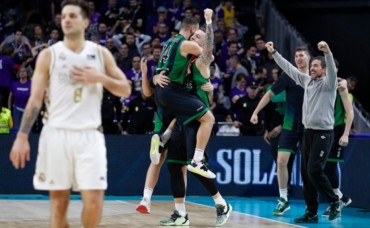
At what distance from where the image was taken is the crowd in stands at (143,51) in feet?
59.2

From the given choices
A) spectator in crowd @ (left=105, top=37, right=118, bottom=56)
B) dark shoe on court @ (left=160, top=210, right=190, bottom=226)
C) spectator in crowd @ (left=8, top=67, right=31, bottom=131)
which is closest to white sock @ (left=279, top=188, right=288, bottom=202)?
dark shoe on court @ (left=160, top=210, right=190, bottom=226)

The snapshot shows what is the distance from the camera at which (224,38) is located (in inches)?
856

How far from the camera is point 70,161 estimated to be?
7957mm

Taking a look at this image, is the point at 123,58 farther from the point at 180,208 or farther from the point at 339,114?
the point at 180,208

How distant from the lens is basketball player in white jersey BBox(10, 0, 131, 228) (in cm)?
790

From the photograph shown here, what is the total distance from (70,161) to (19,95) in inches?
408

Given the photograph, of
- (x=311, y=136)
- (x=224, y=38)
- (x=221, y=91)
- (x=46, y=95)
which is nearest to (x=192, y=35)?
(x=311, y=136)

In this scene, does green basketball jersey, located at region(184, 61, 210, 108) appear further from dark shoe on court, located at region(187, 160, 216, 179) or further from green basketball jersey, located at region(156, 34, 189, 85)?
dark shoe on court, located at region(187, 160, 216, 179)

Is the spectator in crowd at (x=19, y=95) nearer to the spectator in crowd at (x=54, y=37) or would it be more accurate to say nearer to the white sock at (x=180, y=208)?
the spectator in crowd at (x=54, y=37)

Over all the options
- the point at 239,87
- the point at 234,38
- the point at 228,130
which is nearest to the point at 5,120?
the point at 228,130

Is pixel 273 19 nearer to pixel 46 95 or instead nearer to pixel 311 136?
pixel 311 136

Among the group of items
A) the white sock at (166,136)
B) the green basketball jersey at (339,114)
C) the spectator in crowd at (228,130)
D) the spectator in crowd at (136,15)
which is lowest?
the spectator in crowd at (228,130)

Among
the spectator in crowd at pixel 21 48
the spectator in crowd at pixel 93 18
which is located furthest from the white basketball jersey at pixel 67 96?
the spectator in crowd at pixel 93 18

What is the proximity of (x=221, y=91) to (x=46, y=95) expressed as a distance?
11.5 m
